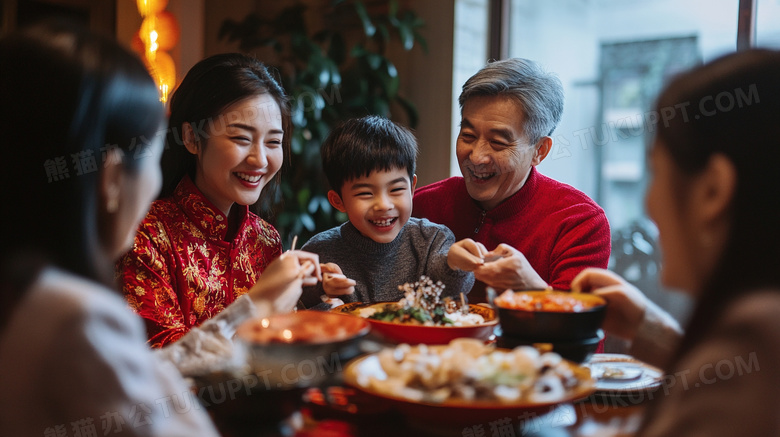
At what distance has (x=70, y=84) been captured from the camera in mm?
822

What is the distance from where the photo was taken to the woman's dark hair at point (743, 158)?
2.54 feet

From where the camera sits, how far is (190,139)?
70.7 inches

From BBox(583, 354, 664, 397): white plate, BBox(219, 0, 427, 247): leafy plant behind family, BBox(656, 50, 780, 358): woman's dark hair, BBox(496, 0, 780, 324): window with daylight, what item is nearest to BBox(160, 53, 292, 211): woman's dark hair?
BBox(583, 354, 664, 397): white plate

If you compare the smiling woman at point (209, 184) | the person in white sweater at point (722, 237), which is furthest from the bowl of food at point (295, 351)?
the smiling woman at point (209, 184)

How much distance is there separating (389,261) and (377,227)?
4.9 inches

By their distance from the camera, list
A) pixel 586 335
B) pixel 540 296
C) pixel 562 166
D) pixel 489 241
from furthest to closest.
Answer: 1. pixel 562 166
2. pixel 489 241
3. pixel 540 296
4. pixel 586 335

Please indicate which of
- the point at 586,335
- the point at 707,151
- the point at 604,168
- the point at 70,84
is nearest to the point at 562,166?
the point at 604,168

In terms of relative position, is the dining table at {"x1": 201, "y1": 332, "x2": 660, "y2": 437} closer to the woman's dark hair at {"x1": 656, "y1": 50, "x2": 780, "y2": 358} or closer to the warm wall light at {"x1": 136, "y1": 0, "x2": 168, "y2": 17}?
the woman's dark hair at {"x1": 656, "y1": 50, "x2": 780, "y2": 358}

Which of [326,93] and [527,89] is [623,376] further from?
[326,93]

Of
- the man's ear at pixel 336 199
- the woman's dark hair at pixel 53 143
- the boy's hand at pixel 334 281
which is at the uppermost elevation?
the woman's dark hair at pixel 53 143

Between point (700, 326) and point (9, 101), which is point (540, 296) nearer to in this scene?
point (700, 326)

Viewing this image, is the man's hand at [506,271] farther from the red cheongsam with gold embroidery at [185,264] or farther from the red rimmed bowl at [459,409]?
the red cheongsam with gold embroidery at [185,264]

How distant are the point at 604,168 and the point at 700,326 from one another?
360cm

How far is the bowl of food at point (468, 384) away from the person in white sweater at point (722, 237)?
157mm
